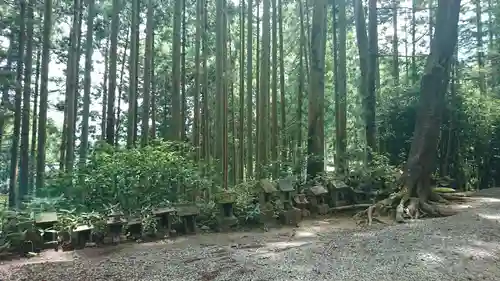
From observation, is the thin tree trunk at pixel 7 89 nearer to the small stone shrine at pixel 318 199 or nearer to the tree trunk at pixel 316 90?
the tree trunk at pixel 316 90

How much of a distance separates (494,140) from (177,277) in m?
9.68

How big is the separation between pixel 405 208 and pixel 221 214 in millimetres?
2714

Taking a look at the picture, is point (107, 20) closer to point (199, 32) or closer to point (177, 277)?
point (199, 32)

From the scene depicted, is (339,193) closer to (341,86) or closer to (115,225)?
(115,225)

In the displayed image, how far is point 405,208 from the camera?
5.78m

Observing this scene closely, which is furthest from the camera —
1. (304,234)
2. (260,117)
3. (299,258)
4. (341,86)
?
(260,117)

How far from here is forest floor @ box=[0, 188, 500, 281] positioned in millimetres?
3145

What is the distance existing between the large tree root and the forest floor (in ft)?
2.38

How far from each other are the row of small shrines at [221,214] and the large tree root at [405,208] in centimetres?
66

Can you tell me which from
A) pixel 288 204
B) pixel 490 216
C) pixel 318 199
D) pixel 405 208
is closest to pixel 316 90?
pixel 318 199

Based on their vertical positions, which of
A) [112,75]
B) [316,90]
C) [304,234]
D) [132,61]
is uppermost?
[132,61]

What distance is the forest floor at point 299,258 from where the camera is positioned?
3.14m

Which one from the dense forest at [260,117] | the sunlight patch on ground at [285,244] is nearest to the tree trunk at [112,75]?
the dense forest at [260,117]

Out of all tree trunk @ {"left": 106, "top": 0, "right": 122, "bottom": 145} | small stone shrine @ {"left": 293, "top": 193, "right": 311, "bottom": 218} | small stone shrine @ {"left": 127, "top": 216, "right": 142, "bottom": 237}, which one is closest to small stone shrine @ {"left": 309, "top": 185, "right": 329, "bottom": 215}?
small stone shrine @ {"left": 293, "top": 193, "right": 311, "bottom": 218}
